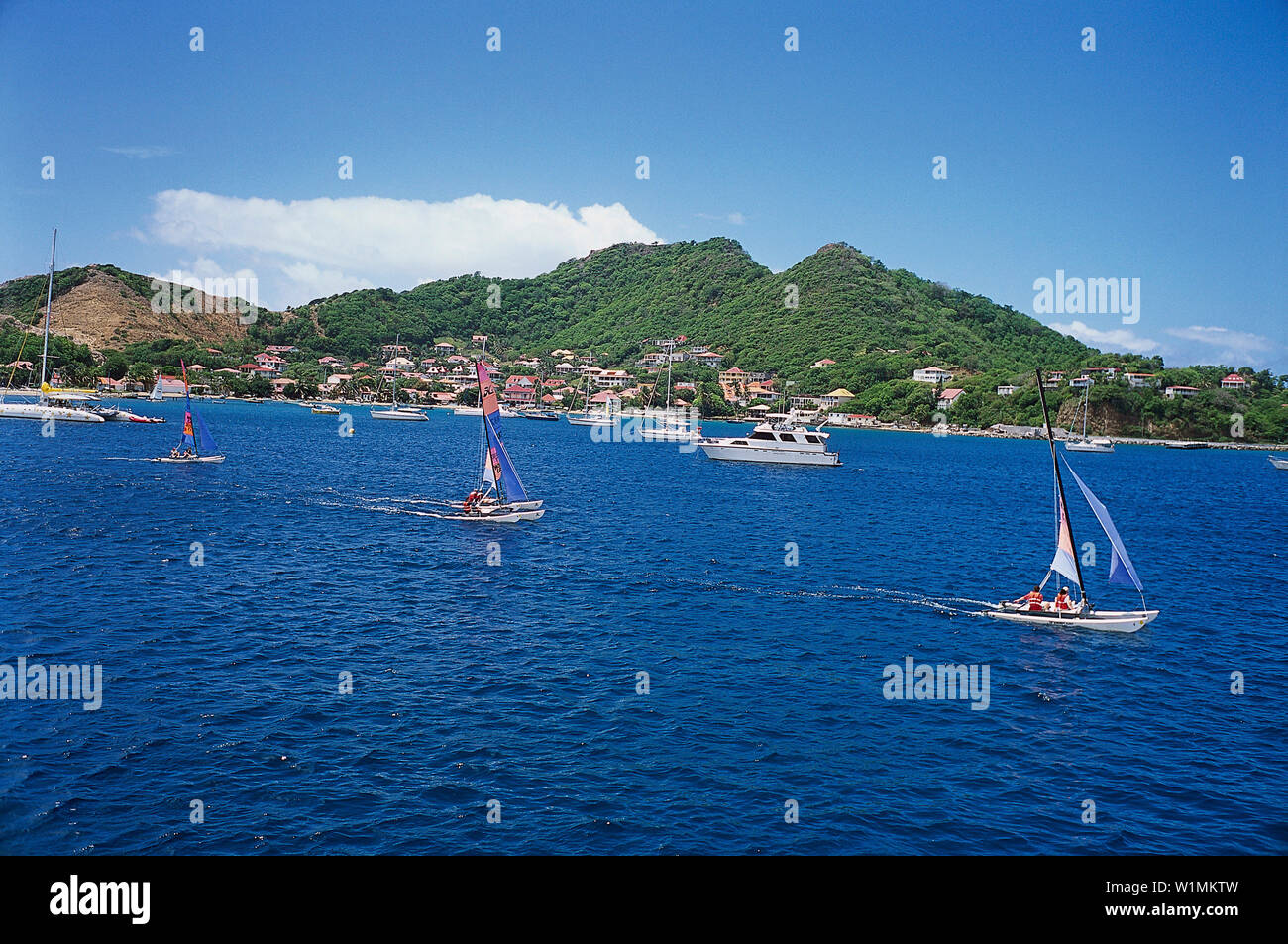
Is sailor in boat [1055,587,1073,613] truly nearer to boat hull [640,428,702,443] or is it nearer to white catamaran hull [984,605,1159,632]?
white catamaran hull [984,605,1159,632]

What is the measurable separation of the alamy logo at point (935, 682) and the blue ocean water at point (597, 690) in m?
0.57

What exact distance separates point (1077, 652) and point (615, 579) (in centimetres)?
2092

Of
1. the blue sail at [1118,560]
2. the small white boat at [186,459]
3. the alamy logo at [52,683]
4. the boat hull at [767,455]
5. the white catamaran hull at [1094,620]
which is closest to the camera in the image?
the alamy logo at [52,683]

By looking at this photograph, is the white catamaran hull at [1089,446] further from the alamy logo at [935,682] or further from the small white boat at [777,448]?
the alamy logo at [935,682]

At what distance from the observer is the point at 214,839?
1686 centimetres

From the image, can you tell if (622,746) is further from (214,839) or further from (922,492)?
(922,492)

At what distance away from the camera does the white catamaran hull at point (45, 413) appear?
403 feet

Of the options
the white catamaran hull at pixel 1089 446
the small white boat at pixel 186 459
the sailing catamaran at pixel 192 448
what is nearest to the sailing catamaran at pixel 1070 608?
the small white boat at pixel 186 459

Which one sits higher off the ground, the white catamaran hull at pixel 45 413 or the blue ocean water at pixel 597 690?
the white catamaran hull at pixel 45 413

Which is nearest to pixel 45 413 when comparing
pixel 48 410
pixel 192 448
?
pixel 48 410
